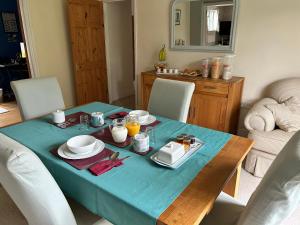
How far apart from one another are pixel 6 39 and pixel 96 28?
99.5 inches

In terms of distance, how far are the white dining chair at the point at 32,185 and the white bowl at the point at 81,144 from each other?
0.32m

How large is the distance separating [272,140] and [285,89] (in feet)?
2.42

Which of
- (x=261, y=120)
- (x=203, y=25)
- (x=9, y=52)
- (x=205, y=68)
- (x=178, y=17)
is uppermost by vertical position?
(x=178, y=17)

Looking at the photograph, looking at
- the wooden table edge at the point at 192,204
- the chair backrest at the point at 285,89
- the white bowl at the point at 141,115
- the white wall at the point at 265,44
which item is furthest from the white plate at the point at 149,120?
the white wall at the point at 265,44

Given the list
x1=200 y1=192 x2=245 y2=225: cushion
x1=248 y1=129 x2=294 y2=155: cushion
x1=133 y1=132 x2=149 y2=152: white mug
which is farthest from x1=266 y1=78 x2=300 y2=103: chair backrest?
x1=133 y1=132 x2=149 y2=152: white mug

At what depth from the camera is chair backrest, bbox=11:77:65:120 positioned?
202cm

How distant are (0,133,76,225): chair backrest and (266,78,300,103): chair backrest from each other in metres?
2.45

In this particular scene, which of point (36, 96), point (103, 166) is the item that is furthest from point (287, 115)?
point (36, 96)

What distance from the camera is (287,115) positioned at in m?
2.22

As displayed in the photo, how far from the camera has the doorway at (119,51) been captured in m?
4.38

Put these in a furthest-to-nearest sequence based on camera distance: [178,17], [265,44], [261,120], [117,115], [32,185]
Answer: [178,17] < [265,44] < [261,120] < [117,115] < [32,185]

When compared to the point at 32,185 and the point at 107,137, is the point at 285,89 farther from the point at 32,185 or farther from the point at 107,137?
the point at 32,185

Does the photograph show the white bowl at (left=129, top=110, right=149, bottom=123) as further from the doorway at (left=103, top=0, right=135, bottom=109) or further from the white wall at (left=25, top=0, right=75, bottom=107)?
the doorway at (left=103, top=0, right=135, bottom=109)

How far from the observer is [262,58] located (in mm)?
2742
